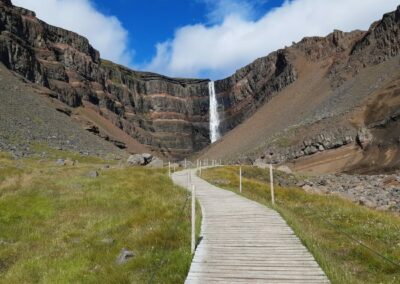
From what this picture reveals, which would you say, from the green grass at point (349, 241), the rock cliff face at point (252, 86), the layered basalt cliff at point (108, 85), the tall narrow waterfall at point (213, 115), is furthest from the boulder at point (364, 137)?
the tall narrow waterfall at point (213, 115)

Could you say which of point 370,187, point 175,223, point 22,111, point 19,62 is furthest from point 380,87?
point 19,62

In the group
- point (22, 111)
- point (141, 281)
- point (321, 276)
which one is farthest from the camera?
point (22, 111)

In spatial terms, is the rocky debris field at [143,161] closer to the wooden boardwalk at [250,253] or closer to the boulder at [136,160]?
the boulder at [136,160]

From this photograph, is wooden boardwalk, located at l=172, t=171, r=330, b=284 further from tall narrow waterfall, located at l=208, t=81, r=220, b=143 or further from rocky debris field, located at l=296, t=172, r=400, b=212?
tall narrow waterfall, located at l=208, t=81, r=220, b=143

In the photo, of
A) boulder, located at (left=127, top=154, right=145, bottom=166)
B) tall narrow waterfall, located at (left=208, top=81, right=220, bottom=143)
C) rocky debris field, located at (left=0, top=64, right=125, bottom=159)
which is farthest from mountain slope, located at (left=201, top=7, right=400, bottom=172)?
rocky debris field, located at (left=0, top=64, right=125, bottom=159)

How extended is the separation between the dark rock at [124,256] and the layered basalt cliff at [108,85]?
3938 inches

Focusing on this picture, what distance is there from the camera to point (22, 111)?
7719cm

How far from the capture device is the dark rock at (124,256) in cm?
1129

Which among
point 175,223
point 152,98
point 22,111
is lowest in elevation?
point 175,223

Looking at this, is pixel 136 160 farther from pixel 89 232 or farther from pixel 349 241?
pixel 349 241

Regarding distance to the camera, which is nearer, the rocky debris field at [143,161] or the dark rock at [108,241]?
the dark rock at [108,241]

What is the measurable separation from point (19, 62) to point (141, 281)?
106349 millimetres

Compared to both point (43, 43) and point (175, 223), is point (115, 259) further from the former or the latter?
point (43, 43)

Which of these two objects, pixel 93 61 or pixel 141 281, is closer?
pixel 141 281
